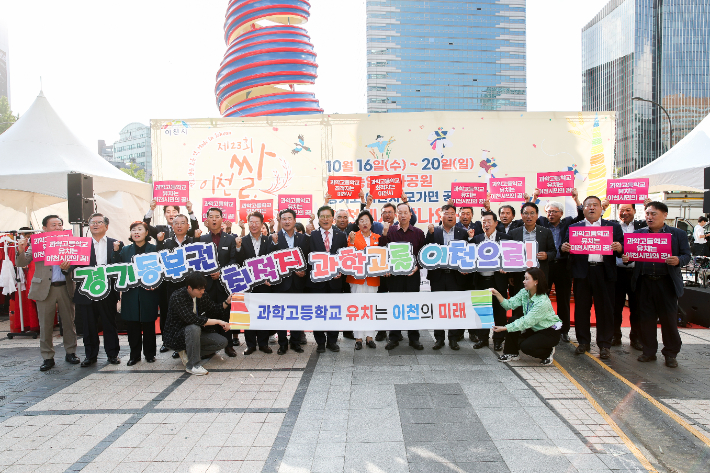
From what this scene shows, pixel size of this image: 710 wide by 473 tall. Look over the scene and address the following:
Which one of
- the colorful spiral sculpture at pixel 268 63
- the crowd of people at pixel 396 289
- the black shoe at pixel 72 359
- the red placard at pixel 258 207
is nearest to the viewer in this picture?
the crowd of people at pixel 396 289

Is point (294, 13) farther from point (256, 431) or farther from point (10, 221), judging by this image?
point (256, 431)

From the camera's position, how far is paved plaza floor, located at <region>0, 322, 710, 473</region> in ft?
10.3

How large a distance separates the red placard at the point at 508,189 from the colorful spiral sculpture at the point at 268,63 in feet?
38.0

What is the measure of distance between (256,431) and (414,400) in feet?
5.11

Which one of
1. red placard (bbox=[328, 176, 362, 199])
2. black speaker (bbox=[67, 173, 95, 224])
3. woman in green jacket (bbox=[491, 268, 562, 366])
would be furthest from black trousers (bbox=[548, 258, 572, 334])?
black speaker (bbox=[67, 173, 95, 224])

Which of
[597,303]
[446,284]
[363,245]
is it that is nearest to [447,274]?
[446,284]

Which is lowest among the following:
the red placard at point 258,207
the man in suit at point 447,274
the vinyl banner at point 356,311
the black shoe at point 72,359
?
the black shoe at point 72,359

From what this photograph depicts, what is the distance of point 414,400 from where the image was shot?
422cm

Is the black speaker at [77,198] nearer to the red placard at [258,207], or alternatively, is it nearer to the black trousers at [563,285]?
the red placard at [258,207]

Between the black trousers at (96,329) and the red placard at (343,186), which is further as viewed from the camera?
the red placard at (343,186)

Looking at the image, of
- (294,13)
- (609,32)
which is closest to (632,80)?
(609,32)

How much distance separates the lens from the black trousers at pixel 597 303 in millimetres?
→ 5590

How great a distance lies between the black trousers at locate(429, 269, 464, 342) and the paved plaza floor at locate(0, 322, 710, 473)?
0.30 meters

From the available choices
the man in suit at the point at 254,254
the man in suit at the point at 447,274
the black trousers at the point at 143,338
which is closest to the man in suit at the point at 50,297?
the black trousers at the point at 143,338
